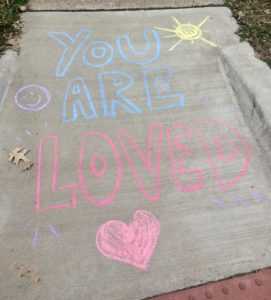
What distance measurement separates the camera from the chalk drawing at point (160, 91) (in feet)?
11.2

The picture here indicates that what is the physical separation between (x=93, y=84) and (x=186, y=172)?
1.16m

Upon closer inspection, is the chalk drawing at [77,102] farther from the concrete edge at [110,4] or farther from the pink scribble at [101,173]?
the concrete edge at [110,4]

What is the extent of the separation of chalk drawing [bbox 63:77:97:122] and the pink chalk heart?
1.00 metres

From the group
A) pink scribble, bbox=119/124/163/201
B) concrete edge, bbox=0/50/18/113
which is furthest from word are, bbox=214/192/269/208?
concrete edge, bbox=0/50/18/113

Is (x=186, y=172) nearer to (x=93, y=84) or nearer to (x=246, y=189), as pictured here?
(x=246, y=189)

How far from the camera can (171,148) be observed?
123 inches

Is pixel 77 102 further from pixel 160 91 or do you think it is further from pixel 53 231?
pixel 53 231

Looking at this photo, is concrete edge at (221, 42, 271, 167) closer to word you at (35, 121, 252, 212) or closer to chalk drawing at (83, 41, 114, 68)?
word you at (35, 121, 252, 212)

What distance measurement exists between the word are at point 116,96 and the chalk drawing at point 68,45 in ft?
0.66

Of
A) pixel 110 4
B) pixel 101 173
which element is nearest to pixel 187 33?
pixel 110 4

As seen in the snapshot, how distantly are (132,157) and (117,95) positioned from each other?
26.4 inches

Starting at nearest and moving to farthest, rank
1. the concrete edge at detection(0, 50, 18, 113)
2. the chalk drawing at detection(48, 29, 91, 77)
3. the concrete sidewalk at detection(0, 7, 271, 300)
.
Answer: the concrete sidewalk at detection(0, 7, 271, 300), the concrete edge at detection(0, 50, 18, 113), the chalk drawing at detection(48, 29, 91, 77)

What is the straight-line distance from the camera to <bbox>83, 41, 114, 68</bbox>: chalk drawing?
3711 millimetres

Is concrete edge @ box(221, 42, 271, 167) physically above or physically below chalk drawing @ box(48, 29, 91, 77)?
below
